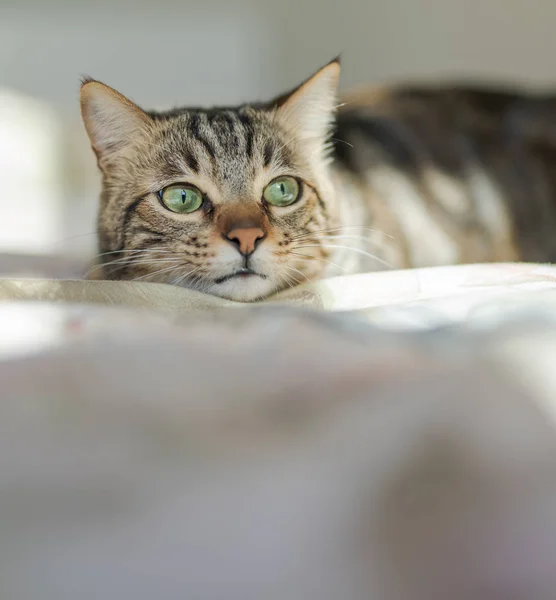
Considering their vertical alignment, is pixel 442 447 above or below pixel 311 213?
below

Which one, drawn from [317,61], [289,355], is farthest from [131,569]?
[317,61]

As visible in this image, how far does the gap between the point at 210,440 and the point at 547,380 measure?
29 centimetres

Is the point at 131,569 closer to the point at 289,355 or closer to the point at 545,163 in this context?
the point at 289,355

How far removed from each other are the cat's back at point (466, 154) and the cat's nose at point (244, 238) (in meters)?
0.67

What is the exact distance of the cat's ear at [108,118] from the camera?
0.92 metres

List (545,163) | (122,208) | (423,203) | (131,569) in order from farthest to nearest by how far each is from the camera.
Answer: (545,163) → (423,203) → (122,208) → (131,569)

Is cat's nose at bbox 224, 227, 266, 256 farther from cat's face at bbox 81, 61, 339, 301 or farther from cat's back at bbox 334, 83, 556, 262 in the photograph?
cat's back at bbox 334, 83, 556, 262

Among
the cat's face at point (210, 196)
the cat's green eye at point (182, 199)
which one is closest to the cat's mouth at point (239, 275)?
the cat's face at point (210, 196)

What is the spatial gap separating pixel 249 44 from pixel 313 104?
1.41 m

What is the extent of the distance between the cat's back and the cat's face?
0.48 m

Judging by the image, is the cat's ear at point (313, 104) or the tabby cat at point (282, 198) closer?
the tabby cat at point (282, 198)

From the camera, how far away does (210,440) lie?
43 centimetres

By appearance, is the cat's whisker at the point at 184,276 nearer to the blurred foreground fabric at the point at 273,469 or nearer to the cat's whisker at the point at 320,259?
the cat's whisker at the point at 320,259

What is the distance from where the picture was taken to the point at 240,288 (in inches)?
34.4
